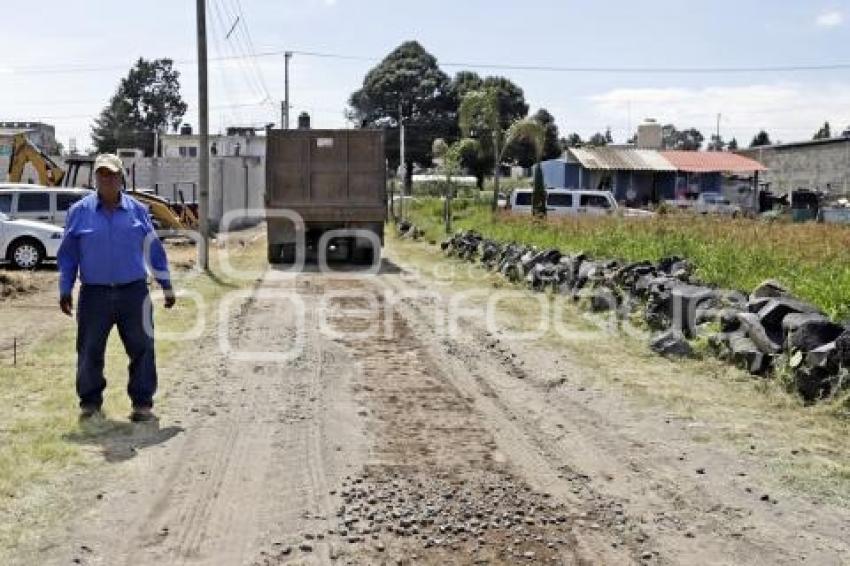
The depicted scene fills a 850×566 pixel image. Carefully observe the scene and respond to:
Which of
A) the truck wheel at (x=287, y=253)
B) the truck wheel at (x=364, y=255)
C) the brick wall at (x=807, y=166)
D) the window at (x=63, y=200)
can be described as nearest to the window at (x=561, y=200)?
the truck wheel at (x=364, y=255)

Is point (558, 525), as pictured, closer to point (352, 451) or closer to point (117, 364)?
point (352, 451)

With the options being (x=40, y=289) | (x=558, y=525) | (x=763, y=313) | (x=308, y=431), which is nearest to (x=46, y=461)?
(x=308, y=431)

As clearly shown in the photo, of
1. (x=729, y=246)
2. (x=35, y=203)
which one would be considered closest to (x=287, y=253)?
(x=35, y=203)

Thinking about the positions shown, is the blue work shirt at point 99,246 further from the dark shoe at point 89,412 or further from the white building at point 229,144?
the white building at point 229,144

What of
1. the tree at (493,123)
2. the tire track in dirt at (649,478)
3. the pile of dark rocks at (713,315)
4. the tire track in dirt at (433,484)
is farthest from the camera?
the tree at (493,123)

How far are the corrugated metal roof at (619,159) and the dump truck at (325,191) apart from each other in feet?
103

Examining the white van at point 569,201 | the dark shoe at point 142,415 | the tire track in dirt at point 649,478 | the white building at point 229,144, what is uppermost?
the white building at point 229,144

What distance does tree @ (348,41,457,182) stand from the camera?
88.4 metres

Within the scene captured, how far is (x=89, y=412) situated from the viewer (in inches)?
280

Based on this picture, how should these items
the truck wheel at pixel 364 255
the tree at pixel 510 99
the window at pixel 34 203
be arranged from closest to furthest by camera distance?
the truck wheel at pixel 364 255 < the window at pixel 34 203 < the tree at pixel 510 99

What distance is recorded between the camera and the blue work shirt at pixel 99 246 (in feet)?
22.9

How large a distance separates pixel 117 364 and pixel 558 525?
5.43m

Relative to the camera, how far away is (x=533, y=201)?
30.3 meters

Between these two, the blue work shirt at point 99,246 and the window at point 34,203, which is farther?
Answer: the window at point 34,203
